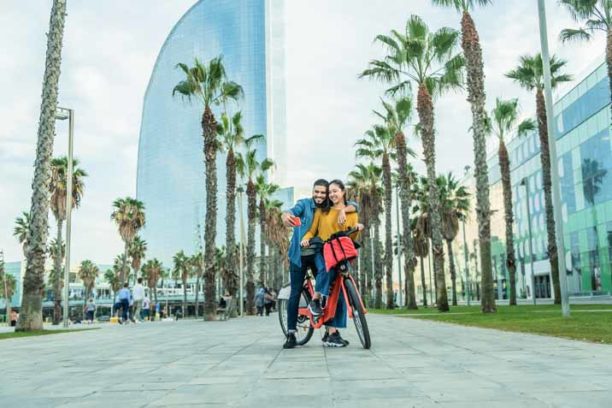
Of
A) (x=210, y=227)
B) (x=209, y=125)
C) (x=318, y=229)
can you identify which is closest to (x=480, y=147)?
(x=210, y=227)

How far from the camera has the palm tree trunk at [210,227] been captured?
26.3 metres

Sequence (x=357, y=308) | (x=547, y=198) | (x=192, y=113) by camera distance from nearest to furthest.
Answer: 1. (x=357, y=308)
2. (x=547, y=198)
3. (x=192, y=113)

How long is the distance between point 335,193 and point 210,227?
1988 centimetres

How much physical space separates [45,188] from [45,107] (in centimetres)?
223

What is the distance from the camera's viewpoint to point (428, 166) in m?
26.2

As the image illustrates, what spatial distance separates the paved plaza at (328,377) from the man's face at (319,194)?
174cm

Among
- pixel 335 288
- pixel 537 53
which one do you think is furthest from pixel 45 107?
pixel 537 53

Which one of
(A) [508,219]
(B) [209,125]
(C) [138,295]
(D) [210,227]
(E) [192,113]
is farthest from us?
(E) [192,113]

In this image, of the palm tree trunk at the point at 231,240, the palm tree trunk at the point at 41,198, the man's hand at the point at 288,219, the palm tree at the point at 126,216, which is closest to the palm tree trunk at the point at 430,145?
the palm tree trunk at the point at 231,240

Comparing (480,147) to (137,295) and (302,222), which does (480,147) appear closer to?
(137,295)

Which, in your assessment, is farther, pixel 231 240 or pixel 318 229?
pixel 231 240

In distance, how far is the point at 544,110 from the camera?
3116 centimetres

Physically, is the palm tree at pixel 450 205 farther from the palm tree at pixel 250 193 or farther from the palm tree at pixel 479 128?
the palm tree at pixel 479 128

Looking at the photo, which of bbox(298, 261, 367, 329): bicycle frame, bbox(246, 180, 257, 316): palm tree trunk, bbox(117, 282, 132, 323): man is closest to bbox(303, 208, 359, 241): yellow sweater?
bbox(298, 261, 367, 329): bicycle frame
